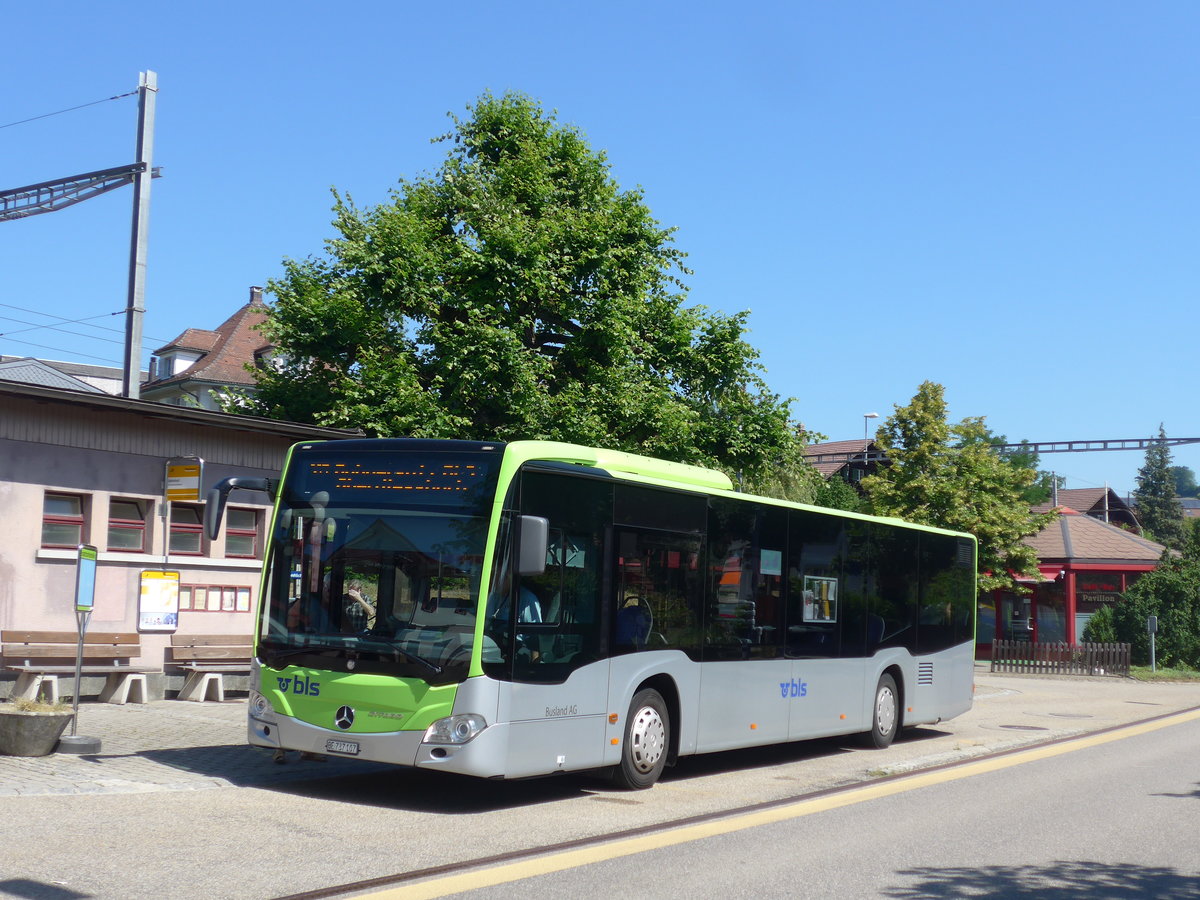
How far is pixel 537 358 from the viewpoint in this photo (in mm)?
31156

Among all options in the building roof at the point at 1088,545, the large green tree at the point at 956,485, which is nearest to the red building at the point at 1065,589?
the building roof at the point at 1088,545

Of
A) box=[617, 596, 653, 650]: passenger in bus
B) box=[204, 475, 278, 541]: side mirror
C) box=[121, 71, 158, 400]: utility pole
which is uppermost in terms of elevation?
box=[121, 71, 158, 400]: utility pole

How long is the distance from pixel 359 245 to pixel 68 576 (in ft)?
54.6

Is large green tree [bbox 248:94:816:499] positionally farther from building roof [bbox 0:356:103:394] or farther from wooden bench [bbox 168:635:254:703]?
building roof [bbox 0:356:103:394]

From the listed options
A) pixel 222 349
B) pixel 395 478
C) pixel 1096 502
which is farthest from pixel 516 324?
pixel 1096 502

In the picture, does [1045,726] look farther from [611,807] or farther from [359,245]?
[359,245]

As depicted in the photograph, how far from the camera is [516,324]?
31.4 meters

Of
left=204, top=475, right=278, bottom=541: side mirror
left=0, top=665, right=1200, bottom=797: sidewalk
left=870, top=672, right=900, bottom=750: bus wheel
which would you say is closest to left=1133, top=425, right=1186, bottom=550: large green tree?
left=0, top=665, right=1200, bottom=797: sidewalk

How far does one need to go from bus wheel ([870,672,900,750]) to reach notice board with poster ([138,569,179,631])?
31.9ft

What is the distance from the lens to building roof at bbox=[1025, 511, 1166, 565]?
46.9 metres

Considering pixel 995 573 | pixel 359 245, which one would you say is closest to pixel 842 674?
pixel 359 245

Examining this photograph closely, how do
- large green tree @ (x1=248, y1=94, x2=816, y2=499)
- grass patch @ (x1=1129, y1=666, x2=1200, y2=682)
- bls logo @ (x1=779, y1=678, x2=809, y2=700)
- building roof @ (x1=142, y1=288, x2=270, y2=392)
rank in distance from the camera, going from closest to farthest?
bls logo @ (x1=779, y1=678, x2=809, y2=700)
large green tree @ (x1=248, y1=94, x2=816, y2=499)
grass patch @ (x1=1129, y1=666, x2=1200, y2=682)
building roof @ (x1=142, y1=288, x2=270, y2=392)

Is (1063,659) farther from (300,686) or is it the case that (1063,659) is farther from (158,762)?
(300,686)

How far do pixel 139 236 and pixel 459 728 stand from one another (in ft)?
46.9
